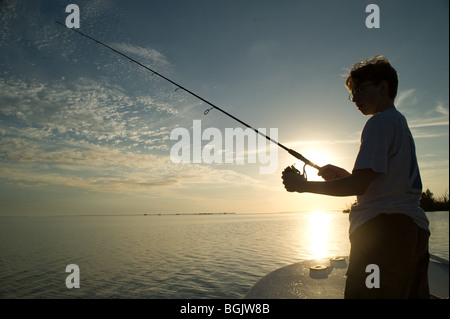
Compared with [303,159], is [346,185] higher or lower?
lower

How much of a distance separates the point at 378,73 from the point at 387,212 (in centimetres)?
130

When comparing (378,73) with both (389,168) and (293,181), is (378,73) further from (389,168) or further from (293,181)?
(293,181)

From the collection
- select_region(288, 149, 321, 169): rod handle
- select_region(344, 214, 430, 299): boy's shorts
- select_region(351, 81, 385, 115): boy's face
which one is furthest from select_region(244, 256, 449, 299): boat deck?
select_region(351, 81, 385, 115): boy's face

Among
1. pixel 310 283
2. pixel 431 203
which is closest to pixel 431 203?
pixel 431 203

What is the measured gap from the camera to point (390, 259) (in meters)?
2.14

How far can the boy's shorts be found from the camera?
2.14 m

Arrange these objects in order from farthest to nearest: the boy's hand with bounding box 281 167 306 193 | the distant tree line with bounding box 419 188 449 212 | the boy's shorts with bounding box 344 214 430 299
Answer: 1. the distant tree line with bounding box 419 188 449 212
2. the boy's hand with bounding box 281 167 306 193
3. the boy's shorts with bounding box 344 214 430 299

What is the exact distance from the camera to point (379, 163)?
2.22 m

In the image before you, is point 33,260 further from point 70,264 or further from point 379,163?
point 379,163

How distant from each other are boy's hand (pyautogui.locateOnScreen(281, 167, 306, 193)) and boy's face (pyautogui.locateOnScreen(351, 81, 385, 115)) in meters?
0.91

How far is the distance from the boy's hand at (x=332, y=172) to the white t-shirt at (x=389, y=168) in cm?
82

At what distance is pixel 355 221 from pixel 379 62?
151 cm

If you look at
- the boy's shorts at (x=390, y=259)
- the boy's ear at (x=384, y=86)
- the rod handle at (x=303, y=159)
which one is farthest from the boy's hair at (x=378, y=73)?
the rod handle at (x=303, y=159)

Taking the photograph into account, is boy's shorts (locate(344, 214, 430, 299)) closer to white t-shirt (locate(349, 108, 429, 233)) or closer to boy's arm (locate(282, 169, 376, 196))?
white t-shirt (locate(349, 108, 429, 233))
